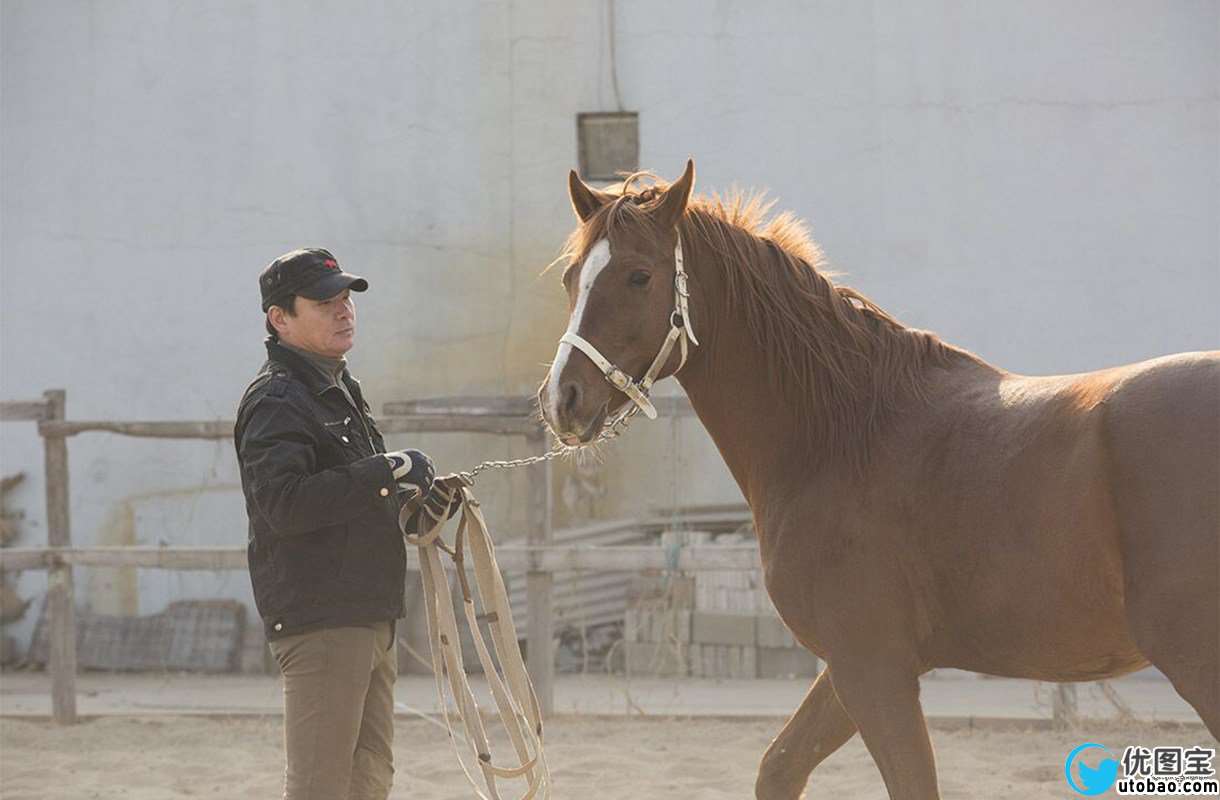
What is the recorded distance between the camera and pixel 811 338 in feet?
11.4

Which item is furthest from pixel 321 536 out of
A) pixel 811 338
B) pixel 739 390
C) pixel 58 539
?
pixel 58 539

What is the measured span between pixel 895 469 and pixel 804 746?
750 mm

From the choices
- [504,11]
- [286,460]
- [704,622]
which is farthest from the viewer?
[504,11]

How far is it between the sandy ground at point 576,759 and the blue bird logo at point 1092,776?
58 millimetres

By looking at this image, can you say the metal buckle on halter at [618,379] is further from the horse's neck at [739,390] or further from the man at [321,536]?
the man at [321,536]

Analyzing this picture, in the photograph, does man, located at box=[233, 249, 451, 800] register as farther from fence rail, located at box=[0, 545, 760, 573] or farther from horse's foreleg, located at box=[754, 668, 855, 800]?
fence rail, located at box=[0, 545, 760, 573]

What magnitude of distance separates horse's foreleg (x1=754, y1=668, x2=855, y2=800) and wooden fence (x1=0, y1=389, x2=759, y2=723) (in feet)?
9.42

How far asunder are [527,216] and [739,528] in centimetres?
223

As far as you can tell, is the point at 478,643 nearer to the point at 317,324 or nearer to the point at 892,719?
the point at 317,324

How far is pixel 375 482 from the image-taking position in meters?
3.18

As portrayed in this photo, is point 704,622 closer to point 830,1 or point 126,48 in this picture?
point 830,1

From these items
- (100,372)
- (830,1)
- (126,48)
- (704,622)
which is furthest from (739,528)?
(126,48)

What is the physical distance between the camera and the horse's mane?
3.41m

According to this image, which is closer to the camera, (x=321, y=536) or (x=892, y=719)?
(x=892, y=719)
